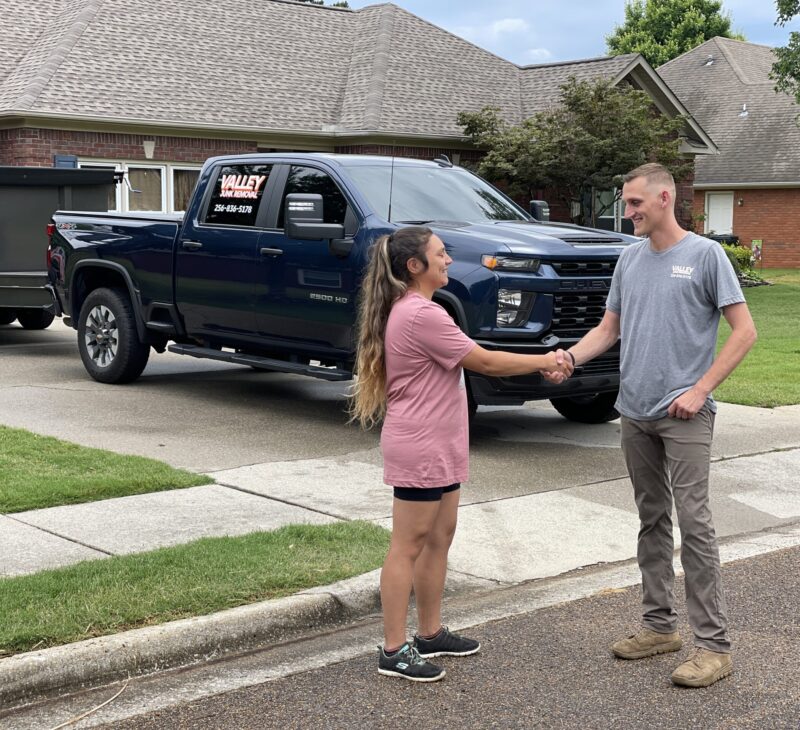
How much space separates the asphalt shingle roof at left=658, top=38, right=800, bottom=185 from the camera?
38.7 meters

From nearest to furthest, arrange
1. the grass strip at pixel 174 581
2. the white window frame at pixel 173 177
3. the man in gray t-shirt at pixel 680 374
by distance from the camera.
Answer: the man in gray t-shirt at pixel 680 374 → the grass strip at pixel 174 581 → the white window frame at pixel 173 177

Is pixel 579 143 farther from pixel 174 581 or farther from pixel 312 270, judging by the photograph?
pixel 174 581

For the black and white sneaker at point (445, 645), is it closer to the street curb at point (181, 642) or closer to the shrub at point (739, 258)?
the street curb at point (181, 642)

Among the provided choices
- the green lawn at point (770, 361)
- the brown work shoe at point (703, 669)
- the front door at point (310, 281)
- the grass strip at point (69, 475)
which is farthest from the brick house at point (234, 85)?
the brown work shoe at point (703, 669)

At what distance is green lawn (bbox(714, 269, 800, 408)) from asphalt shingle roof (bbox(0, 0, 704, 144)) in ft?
25.1

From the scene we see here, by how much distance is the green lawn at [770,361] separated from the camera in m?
11.9

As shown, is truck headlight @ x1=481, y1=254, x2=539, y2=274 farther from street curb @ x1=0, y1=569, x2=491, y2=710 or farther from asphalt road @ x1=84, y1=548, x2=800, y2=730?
asphalt road @ x1=84, y1=548, x2=800, y2=730

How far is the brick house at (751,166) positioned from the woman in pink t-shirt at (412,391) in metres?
33.6

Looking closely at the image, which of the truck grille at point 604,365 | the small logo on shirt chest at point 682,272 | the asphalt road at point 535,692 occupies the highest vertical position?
the small logo on shirt chest at point 682,272

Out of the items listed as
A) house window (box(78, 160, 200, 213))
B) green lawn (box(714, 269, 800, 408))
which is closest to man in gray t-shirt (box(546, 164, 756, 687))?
green lawn (box(714, 269, 800, 408))

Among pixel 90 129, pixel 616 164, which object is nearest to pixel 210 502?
pixel 90 129

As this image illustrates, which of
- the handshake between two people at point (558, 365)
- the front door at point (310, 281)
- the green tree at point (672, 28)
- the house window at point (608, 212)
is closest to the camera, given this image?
the handshake between two people at point (558, 365)

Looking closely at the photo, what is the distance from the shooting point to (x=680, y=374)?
4.77 m

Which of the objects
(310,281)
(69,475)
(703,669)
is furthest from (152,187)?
(703,669)
